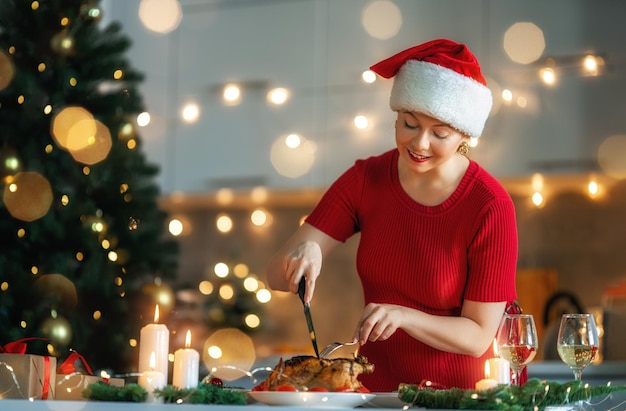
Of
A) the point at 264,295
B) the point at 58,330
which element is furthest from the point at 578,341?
the point at 264,295

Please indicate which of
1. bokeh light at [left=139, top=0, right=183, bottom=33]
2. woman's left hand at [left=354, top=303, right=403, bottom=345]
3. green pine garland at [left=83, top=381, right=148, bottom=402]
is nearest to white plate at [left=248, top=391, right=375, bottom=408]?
green pine garland at [left=83, top=381, right=148, bottom=402]

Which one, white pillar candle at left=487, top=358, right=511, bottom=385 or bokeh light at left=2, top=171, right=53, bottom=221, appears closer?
white pillar candle at left=487, top=358, right=511, bottom=385

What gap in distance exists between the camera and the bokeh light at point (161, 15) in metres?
4.03

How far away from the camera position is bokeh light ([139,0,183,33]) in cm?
403

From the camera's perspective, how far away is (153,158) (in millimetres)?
3973

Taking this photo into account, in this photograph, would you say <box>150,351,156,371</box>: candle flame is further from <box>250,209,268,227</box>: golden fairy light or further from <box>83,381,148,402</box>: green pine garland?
<box>250,209,268,227</box>: golden fairy light

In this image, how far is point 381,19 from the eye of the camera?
12.2ft

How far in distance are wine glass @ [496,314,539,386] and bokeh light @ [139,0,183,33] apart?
9.29 feet

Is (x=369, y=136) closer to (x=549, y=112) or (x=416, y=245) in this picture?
(x=549, y=112)

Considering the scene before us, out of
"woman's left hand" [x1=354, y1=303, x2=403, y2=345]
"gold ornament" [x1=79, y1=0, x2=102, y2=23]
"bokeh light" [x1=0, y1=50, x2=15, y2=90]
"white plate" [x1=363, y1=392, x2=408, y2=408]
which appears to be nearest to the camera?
"white plate" [x1=363, y1=392, x2=408, y2=408]

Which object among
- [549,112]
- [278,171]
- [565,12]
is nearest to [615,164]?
[549,112]

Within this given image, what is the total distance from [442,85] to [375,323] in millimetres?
563

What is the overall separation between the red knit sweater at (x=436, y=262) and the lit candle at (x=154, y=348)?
60 centimetres

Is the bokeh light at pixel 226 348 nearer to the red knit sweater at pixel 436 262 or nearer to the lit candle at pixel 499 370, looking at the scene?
the red knit sweater at pixel 436 262
